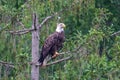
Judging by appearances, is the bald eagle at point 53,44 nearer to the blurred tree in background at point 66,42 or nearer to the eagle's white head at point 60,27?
the eagle's white head at point 60,27

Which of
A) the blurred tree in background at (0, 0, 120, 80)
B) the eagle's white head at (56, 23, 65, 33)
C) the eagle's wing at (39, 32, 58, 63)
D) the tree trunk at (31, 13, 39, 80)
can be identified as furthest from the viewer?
the eagle's white head at (56, 23, 65, 33)

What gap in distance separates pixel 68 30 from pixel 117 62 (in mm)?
6563

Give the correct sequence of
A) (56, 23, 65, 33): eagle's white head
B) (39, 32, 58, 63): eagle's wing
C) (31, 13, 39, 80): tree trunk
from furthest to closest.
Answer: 1. (56, 23, 65, 33): eagle's white head
2. (39, 32, 58, 63): eagle's wing
3. (31, 13, 39, 80): tree trunk

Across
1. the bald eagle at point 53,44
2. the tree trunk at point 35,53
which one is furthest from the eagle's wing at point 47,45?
Answer: the tree trunk at point 35,53

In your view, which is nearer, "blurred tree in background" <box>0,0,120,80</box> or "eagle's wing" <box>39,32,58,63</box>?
"blurred tree in background" <box>0,0,120,80</box>

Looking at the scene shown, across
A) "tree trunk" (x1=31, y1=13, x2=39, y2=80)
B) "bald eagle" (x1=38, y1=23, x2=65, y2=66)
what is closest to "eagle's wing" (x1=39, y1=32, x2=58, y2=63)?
"bald eagle" (x1=38, y1=23, x2=65, y2=66)

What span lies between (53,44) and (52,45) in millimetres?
26

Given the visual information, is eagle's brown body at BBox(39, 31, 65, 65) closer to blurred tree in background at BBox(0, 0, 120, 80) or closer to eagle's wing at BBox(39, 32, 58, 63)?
eagle's wing at BBox(39, 32, 58, 63)

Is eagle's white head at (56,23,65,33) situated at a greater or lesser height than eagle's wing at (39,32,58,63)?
greater

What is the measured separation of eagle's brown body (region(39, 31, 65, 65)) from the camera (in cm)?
1460

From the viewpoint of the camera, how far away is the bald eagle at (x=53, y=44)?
14.6 meters

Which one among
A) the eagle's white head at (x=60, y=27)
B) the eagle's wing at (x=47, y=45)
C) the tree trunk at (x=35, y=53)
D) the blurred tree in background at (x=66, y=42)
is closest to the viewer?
the blurred tree in background at (x=66, y=42)

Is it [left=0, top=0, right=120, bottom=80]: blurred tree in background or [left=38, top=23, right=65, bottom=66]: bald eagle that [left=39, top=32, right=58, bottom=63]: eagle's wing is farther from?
[left=0, top=0, right=120, bottom=80]: blurred tree in background

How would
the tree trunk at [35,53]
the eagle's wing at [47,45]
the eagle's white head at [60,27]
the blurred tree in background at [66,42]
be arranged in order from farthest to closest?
1. the eagle's white head at [60,27]
2. the eagle's wing at [47,45]
3. the tree trunk at [35,53]
4. the blurred tree in background at [66,42]
